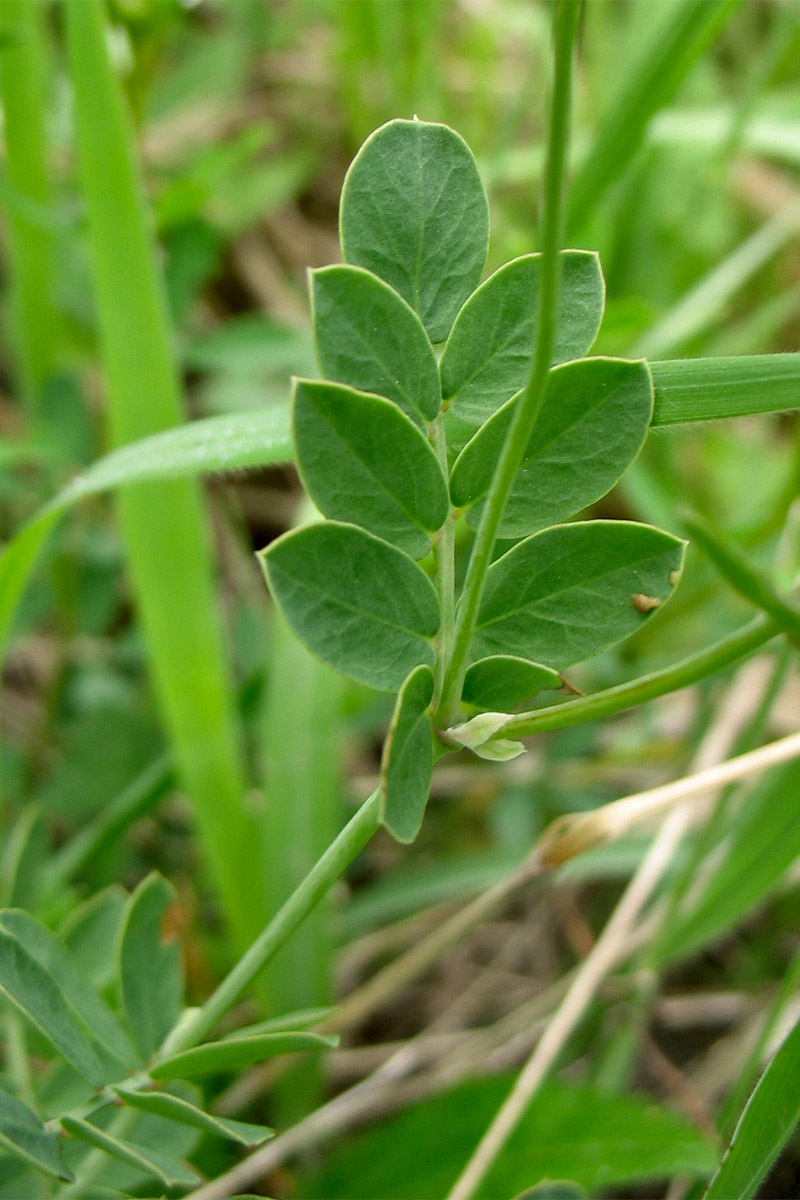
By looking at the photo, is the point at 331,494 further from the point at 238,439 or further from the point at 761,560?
the point at 761,560

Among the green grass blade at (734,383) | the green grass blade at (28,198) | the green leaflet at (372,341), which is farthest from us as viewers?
the green grass blade at (28,198)

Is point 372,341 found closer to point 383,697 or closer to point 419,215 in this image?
point 419,215

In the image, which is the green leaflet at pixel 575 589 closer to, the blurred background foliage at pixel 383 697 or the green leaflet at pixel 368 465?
the green leaflet at pixel 368 465

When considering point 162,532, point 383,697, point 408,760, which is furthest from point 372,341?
point 383,697

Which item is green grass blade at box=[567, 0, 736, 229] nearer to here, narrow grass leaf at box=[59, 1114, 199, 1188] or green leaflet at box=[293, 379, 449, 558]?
green leaflet at box=[293, 379, 449, 558]

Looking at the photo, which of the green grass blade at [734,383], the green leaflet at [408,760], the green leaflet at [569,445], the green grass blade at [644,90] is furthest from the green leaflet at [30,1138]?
the green grass blade at [644,90]

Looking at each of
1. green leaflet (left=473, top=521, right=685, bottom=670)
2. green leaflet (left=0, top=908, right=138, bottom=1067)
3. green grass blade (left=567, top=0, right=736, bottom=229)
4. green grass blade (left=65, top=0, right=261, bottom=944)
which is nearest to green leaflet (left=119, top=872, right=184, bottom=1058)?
green leaflet (left=0, top=908, right=138, bottom=1067)
